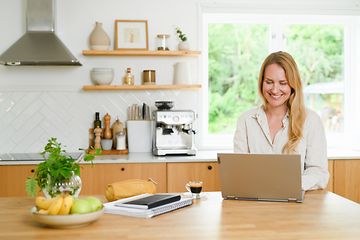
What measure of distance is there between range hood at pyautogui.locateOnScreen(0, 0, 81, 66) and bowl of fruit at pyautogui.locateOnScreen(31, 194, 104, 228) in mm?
2465

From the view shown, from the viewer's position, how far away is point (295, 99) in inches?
113

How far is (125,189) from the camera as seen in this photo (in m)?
2.40

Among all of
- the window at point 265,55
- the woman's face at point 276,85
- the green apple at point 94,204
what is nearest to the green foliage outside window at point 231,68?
the window at point 265,55

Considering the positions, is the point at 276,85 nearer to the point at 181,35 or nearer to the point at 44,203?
the point at 44,203

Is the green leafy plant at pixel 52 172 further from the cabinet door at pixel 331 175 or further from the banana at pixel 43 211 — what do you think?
the cabinet door at pixel 331 175

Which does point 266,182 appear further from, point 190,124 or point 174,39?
point 174,39

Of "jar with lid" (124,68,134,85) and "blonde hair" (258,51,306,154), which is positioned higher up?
"jar with lid" (124,68,134,85)

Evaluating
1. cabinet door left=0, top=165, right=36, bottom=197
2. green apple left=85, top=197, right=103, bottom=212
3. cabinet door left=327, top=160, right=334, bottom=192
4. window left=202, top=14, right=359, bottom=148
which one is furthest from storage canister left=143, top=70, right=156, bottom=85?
green apple left=85, top=197, right=103, bottom=212

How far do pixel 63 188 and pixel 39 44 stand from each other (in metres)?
2.50

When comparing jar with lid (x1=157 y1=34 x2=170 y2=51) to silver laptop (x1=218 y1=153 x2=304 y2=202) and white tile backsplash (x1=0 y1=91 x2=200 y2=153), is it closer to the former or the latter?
white tile backsplash (x1=0 y1=91 x2=200 y2=153)

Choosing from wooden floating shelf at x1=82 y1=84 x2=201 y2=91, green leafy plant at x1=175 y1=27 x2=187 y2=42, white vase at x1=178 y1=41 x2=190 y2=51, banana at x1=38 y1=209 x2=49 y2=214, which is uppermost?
green leafy plant at x1=175 y1=27 x2=187 y2=42

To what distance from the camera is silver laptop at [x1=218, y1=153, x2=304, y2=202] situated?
2279mm

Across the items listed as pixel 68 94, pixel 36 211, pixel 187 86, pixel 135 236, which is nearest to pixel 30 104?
pixel 68 94

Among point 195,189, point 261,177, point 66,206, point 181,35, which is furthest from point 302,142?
point 181,35
